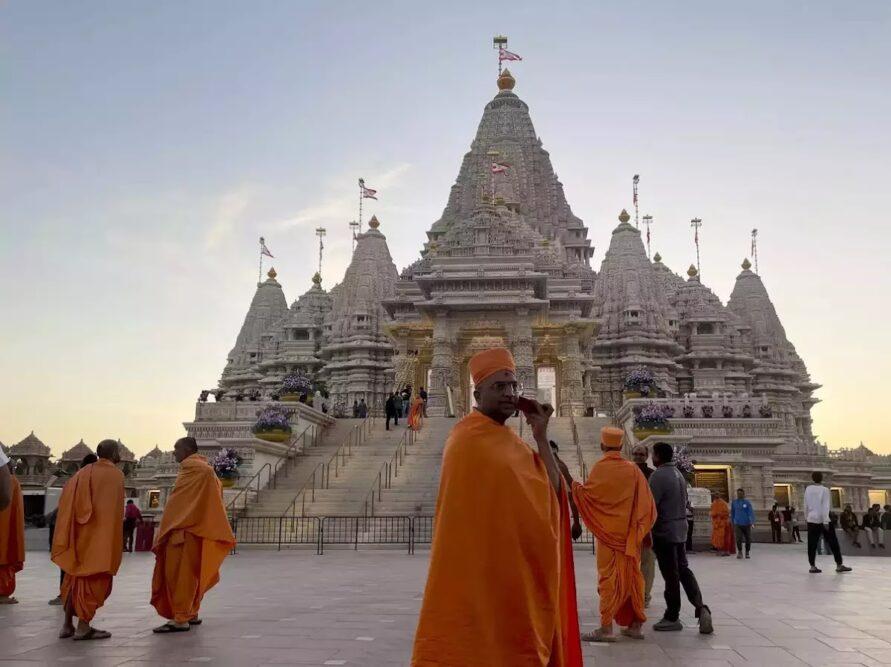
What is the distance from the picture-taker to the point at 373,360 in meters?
51.9

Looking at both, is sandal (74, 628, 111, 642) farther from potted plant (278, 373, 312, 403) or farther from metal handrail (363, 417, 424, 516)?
potted plant (278, 373, 312, 403)

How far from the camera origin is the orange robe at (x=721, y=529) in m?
19.8

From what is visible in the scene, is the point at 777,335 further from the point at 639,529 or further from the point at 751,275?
the point at 639,529

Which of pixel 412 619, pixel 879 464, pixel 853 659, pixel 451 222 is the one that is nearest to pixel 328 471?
pixel 412 619

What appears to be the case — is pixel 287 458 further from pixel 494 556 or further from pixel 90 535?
pixel 494 556

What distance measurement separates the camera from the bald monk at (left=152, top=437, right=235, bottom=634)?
8078 millimetres

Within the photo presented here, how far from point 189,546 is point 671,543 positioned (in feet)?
15.3

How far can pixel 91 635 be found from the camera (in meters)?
7.54

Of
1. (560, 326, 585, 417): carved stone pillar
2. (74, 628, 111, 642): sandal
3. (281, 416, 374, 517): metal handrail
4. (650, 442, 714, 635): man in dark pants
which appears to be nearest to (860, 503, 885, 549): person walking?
(560, 326, 585, 417): carved stone pillar

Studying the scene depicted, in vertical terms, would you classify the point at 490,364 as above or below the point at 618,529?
above

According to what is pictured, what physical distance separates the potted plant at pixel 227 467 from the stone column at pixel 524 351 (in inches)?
618

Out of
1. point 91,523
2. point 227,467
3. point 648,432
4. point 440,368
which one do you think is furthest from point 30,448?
point 91,523

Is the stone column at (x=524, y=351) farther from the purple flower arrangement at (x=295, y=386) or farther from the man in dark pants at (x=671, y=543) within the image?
the man in dark pants at (x=671, y=543)

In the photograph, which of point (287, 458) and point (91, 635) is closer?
point (91, 635)
